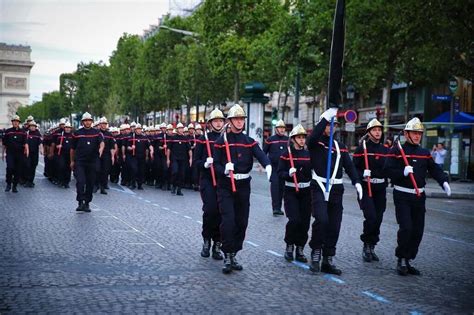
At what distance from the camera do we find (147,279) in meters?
8.72

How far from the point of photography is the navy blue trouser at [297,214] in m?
10.3

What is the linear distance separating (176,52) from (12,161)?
49954mm

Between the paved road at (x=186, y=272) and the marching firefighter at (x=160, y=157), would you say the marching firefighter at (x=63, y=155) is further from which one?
the paved road at (x=186, y=272)

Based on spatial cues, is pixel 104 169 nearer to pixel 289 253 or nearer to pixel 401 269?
pixel 289 253

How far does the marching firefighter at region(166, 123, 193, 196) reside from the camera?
2328cm

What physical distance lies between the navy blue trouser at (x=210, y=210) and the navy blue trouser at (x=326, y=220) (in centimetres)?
144

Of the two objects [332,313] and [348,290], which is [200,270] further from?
[332,313]

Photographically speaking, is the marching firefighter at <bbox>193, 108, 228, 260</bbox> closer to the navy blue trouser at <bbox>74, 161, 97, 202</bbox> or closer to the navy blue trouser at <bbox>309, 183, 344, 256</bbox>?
the navy blue trouser at <bbox>309, 183, 344, 256</bbox>

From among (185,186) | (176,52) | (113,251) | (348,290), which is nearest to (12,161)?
(185,186)

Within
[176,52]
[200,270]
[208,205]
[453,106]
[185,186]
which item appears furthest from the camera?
[176,52]

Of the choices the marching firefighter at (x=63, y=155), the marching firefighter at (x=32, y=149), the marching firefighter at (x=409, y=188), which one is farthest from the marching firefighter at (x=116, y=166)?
the marching firefighter at (x=409, y=188)

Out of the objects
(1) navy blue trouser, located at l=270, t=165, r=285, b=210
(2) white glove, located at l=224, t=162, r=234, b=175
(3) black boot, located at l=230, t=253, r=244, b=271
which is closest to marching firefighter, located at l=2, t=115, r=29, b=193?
(1) navy blue trouser, located at l=270, t=165, r=285, b=210

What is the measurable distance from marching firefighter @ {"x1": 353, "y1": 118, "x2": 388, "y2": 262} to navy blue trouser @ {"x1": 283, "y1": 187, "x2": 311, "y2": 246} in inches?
30.6

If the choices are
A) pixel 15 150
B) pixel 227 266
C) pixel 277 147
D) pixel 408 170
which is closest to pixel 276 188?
pixel 277 147
